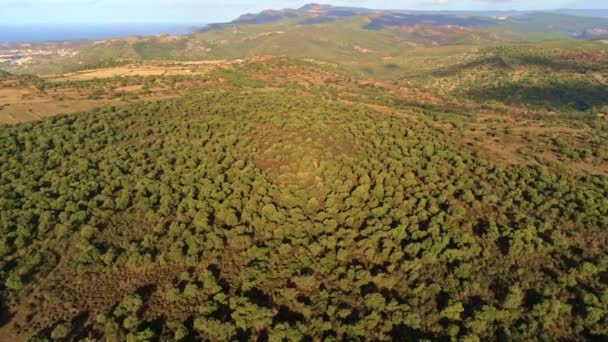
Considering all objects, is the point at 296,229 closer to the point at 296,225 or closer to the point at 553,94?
the point at 296,225

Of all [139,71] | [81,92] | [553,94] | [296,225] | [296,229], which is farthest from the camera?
[553,94]

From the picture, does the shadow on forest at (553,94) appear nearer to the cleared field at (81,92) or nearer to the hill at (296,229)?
the hill at (296,229)

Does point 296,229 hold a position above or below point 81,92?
below

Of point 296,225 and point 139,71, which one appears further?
point 139,71

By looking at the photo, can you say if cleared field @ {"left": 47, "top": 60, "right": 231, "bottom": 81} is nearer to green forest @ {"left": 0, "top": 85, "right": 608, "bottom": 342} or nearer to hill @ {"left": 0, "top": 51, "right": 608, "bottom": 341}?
hill @ {"left": 0, "top": 51, "right": 608, "bottom": 341}

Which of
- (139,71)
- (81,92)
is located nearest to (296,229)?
(81,92)

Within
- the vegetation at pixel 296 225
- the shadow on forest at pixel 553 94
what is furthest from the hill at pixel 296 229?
the shadow on forest at pixel 553 94

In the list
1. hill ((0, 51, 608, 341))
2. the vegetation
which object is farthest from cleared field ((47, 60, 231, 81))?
hill ((0, 51, 608, 341))
